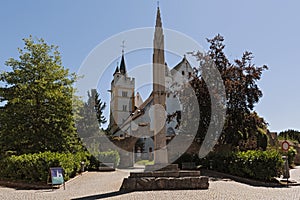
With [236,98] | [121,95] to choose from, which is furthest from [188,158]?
[121,95]

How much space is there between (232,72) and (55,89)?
1204cm

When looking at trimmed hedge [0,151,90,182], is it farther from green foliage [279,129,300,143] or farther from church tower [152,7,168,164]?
green foliage [279,129,300,143]

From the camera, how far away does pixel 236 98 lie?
2000 cm

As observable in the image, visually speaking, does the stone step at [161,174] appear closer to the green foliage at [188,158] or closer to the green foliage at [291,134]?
the green foliage at [188,158]

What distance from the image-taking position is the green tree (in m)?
17.1

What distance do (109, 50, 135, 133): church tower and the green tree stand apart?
38.3 m

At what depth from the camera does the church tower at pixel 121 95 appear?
5741cm

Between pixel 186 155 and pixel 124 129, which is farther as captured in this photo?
pixel 124 129

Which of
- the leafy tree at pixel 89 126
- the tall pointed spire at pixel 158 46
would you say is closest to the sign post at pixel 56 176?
the tall pointed spire at pixel 158 46

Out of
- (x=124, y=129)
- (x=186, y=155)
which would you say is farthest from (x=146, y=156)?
(x=186, y=155)

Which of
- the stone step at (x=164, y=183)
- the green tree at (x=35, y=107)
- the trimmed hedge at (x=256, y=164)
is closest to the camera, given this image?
the stone step at (x=164, y=183)

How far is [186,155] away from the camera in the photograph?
21.2 meters

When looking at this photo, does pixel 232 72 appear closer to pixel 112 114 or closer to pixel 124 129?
pixel 124 129

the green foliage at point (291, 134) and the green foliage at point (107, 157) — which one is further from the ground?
the green foliage at point (291, 134)
